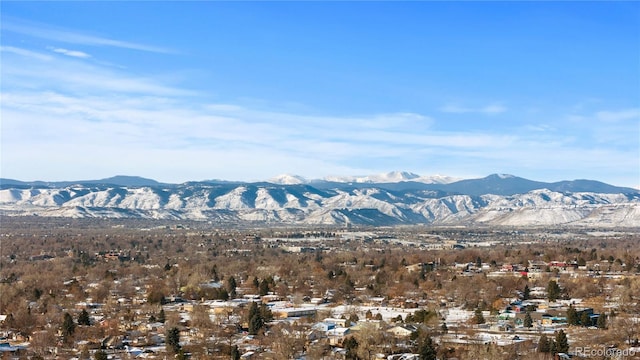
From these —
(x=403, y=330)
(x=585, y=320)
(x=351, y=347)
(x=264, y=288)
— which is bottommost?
(x=264, y=288)

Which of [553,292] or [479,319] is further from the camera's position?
[553,292]

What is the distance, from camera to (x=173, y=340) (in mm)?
43938

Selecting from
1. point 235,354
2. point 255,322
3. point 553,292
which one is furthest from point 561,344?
point 553,292

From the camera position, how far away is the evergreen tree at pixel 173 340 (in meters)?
43.2

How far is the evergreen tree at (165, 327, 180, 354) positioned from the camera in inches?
1699

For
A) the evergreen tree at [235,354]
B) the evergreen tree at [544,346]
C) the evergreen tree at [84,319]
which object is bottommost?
the evergreen tree at [84,319]

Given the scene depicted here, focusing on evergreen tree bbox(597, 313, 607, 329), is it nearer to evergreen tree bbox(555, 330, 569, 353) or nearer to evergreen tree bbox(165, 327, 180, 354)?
evergreen tree bbox(555, 330, 569, 353)

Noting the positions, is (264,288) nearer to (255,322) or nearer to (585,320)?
(255,322)

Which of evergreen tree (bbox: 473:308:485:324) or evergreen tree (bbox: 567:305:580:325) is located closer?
evergreen tree (bbox: 567:305:580:325)

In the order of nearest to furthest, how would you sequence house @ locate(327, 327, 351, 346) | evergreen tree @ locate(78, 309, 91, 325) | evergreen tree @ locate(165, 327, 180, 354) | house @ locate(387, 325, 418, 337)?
evergreen tree @ locate(165, 327, 180, 354), house @ locate(327, 327, 351, 346), house @ locate(387, 325, 418, 337), evergreen tree @ locate(78, 309, 91, 325)

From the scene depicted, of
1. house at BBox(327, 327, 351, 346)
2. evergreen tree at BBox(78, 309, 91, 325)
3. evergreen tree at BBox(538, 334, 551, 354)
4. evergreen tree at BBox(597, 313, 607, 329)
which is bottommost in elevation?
evergreen tree at BBox(78, 309, 91, 325)

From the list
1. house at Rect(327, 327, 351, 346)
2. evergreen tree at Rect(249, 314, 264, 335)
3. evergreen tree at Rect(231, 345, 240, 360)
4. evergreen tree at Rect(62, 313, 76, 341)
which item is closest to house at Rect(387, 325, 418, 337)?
house at Rect(327, 327, 351, 346)

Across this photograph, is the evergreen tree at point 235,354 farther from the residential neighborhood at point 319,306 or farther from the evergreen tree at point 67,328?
the evergreen tree at point 67,328

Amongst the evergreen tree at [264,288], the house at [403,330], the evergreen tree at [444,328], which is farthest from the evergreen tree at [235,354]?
the evergreen tree at [264,288]
